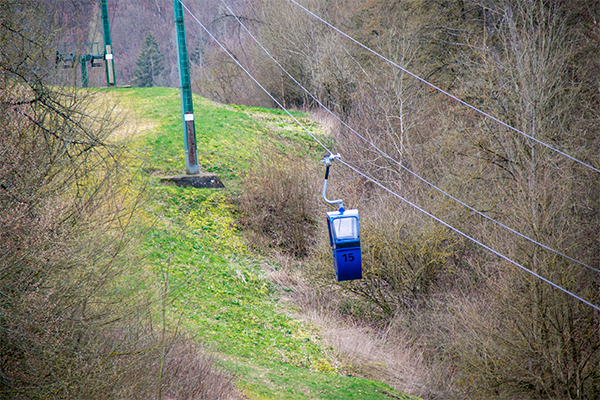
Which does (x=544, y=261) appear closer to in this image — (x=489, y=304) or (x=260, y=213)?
(x=489, y=304)

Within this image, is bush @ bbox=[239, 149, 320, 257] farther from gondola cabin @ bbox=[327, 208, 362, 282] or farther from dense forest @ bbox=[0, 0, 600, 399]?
gondola cabin @ bbox=[327, 208, 362, 282]

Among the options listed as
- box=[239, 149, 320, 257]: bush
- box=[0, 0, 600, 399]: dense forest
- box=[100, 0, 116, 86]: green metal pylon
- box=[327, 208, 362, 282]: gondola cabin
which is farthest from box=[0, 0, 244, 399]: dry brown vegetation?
box=[100, 0, 116, 86]: green metal pylon

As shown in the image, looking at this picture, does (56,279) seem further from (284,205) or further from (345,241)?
(284,205)

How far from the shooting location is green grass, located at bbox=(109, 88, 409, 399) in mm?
12805

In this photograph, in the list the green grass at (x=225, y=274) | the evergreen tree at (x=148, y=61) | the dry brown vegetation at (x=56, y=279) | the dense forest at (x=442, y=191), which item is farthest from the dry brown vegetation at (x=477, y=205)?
the evergreen tree at (x=148, y=61)

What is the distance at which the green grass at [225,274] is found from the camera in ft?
42.0

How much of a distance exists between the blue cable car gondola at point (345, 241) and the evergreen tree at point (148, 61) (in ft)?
170

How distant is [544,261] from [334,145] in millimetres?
15492

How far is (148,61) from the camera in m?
59.0

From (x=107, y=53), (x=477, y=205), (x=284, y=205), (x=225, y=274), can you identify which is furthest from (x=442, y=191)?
(x=107, y=53)

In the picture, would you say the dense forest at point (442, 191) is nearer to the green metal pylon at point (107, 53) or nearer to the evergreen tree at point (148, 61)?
the green metal pylon at point (107, 53)

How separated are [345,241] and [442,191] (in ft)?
8.86

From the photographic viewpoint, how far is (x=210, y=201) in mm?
20719

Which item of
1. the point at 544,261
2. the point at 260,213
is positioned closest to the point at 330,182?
the point at 260,213
